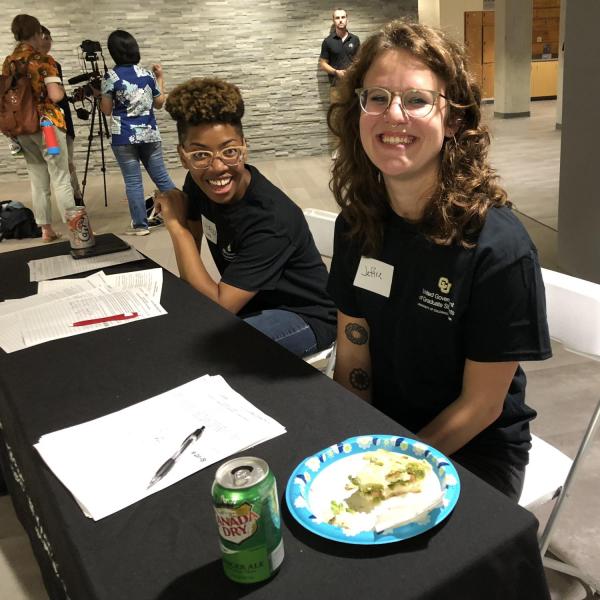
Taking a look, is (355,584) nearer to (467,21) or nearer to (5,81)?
(5,81)

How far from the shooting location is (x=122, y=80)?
14.3 ft

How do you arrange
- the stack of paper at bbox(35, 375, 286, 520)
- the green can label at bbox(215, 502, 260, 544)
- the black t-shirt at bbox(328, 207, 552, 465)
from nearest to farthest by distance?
the green can label at bbox(215, 502, 260, 544), the stack of paper at bbox(35, 375, 286, 520), the black t-shirt at bbox(328, 207, 552, 465)

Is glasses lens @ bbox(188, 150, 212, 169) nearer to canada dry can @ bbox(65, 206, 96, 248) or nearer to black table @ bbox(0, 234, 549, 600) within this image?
canada dry can @ bbox(65, 206, 96, 248)

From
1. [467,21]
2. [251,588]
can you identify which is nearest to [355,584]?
[251,588]

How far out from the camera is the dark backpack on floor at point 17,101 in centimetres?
A: 405

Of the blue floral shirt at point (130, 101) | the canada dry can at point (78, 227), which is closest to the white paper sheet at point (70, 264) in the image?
the canada dry can at point (78, 227)

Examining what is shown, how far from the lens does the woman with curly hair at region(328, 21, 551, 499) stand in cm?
108

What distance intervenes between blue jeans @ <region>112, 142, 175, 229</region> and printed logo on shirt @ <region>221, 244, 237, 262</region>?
2.97 m

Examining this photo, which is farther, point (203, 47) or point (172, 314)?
point (203, 47)

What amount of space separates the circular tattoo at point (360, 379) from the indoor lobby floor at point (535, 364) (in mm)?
597

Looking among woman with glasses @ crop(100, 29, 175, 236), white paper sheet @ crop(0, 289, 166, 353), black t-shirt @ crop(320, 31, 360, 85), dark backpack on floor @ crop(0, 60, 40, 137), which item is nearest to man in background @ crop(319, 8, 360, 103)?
→ black t-shirt @ crop(320, 31, 360, 85)

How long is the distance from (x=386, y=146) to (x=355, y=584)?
77 centimetres

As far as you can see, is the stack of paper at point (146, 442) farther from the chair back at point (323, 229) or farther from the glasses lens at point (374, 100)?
the chair back at point (323, 229)

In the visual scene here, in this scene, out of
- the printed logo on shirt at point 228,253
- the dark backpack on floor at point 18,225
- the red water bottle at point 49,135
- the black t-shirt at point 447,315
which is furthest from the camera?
the dark backpack on floor at point 18,225
